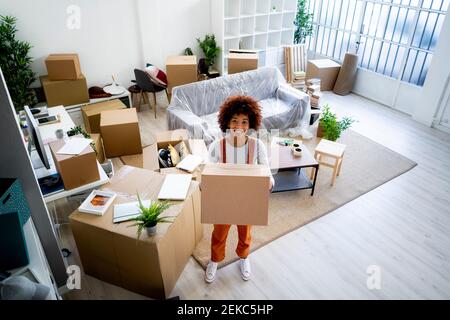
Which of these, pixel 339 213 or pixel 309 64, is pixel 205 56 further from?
pixel 339 213

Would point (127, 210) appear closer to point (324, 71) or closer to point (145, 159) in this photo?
point (145, 159)

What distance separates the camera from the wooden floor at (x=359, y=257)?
273cm

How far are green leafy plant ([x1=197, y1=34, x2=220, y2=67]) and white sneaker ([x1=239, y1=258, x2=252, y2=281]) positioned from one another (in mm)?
4097

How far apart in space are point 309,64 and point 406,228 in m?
3.86

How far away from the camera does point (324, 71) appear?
20.2 ft

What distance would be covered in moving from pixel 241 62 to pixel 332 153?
6.60ft

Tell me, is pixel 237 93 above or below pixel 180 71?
below

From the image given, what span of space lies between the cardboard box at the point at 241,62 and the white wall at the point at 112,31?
1.37 m

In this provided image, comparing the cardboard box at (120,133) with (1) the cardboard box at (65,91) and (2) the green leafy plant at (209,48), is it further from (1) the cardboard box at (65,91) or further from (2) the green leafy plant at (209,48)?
(2) the green leafy plant at (209,48)

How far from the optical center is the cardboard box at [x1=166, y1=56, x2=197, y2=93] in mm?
4812

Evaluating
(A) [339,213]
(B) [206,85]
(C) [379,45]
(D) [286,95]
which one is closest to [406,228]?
(A) [339,213]

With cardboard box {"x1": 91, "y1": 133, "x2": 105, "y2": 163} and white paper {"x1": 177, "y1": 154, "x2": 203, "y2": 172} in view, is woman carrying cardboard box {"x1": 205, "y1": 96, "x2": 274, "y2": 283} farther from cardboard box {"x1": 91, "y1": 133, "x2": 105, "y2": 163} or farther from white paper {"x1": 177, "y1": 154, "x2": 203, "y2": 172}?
cardboard box {"x1": 91, "y1": 133, "x2": 105, "y2": 163}

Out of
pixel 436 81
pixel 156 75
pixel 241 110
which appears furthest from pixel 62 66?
pixel 436 81

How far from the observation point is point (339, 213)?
354cm
